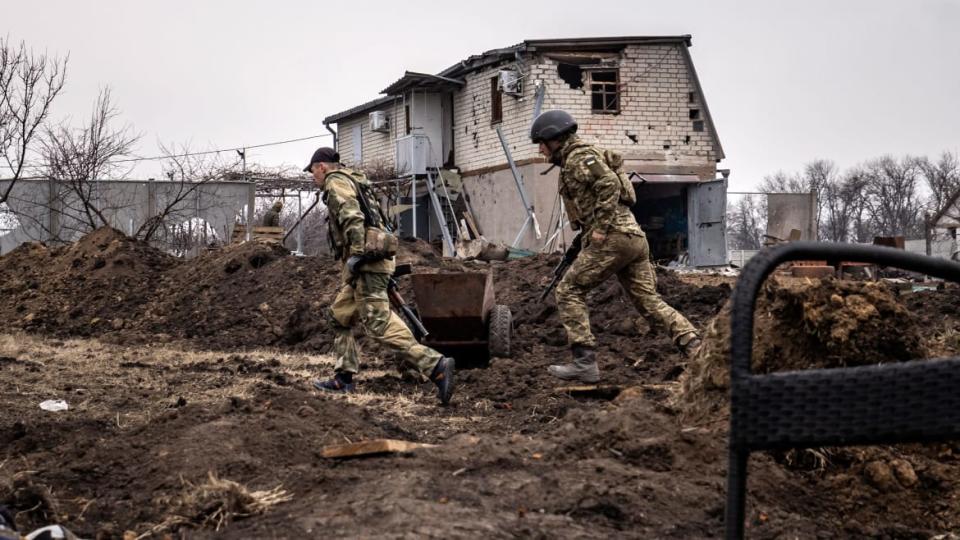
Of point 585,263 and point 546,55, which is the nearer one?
point 585,263

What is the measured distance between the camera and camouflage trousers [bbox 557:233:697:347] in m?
7.54

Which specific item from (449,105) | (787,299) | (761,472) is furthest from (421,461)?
(449,105)

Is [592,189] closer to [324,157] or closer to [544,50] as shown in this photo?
[324,157]

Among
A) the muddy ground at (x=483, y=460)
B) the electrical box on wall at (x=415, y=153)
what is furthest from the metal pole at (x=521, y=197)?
the muddy ground at (x=483, y=460)

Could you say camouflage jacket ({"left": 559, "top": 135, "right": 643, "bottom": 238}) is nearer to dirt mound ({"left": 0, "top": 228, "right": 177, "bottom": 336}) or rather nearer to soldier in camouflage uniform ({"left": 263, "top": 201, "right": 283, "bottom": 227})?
dirt mound ({"left": 0, "top": 228, "right": 177, "bottom": 336})

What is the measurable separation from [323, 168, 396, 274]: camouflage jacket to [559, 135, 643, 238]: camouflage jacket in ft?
5.04

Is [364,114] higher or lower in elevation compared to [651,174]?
higher

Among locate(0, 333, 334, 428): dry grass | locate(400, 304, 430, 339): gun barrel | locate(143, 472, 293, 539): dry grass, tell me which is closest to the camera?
locate(143, 472, 293, 539): dry grass

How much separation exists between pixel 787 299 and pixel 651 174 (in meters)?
23.0

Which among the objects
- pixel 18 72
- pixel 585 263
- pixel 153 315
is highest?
pixel 18 72

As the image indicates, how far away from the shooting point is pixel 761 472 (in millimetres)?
3836

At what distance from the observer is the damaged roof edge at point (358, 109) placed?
111ft

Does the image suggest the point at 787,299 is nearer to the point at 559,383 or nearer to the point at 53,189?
the point at 559,383

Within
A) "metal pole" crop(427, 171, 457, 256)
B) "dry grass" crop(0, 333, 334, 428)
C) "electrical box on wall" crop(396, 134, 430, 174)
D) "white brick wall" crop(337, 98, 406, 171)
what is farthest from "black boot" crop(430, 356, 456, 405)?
"white brick wall" crop(337, 98, 406, 171)
